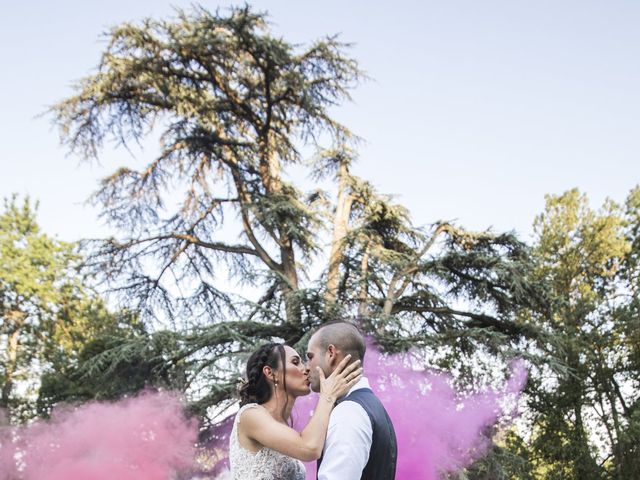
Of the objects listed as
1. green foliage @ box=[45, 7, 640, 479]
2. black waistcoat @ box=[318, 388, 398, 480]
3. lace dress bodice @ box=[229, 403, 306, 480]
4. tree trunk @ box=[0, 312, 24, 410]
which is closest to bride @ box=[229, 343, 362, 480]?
lace dress bodice @ box=[229, 403, 306, 480]

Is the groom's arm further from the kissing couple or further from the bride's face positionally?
the bride's face

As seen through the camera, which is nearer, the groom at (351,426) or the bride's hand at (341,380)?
the groom at (351,426)

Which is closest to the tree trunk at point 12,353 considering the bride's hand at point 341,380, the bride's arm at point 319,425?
the bride's arm at point 319,425

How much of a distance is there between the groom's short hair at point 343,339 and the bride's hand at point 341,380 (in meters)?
0.04

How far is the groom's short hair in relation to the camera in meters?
2.85

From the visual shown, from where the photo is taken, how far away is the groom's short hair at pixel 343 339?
9.36ft

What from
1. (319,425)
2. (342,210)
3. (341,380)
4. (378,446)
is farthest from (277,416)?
(342,210)

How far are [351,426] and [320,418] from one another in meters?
0.37

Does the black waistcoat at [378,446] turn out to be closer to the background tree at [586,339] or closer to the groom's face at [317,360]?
the groom's face at [317,360]

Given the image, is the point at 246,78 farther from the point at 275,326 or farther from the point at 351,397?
the point at 351,397

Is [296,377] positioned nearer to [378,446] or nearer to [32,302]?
[378,446]

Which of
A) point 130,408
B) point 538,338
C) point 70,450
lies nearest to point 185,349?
point 130,408

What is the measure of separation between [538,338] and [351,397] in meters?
12.3

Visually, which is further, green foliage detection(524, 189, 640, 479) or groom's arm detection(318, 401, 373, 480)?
green foliage detection(524, 189, 640, 479)
